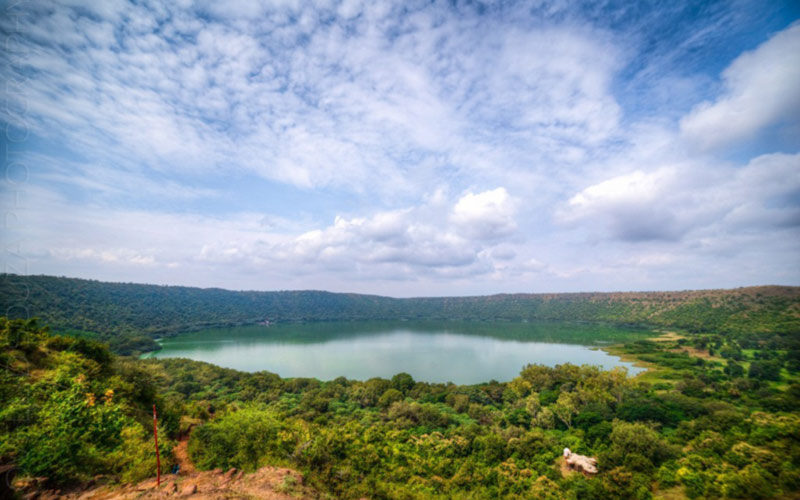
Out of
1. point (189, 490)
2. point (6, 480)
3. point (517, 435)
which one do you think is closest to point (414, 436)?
point (517, 435)

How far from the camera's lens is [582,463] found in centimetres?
1616

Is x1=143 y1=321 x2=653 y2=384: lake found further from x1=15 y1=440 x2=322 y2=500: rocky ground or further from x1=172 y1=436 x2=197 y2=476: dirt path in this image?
x1=15 y1=440 x2=322 y2=500: rocky ground

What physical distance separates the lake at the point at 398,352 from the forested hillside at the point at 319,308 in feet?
49.6

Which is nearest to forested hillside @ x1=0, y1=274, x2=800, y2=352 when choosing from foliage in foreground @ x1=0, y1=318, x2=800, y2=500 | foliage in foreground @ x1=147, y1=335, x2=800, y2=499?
foliage in foreground @ x1=0, y1=318, x2=800, y2=500

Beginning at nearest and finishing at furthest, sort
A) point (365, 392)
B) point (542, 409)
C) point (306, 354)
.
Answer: point (542, 409) → point (365, 392) → point (306, 354)

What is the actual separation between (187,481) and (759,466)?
17.9m

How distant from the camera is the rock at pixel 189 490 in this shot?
23.5 feet

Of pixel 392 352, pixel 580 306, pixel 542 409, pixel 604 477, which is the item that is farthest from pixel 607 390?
pixel 580 306

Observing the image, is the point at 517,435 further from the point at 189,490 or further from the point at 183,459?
the point at 189,490

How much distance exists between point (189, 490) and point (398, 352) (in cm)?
7003

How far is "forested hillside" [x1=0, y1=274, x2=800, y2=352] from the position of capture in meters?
70.3

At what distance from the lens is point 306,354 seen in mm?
71500

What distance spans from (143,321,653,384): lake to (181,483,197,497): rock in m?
45.5

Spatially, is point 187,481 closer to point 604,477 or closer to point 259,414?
point 259,414
